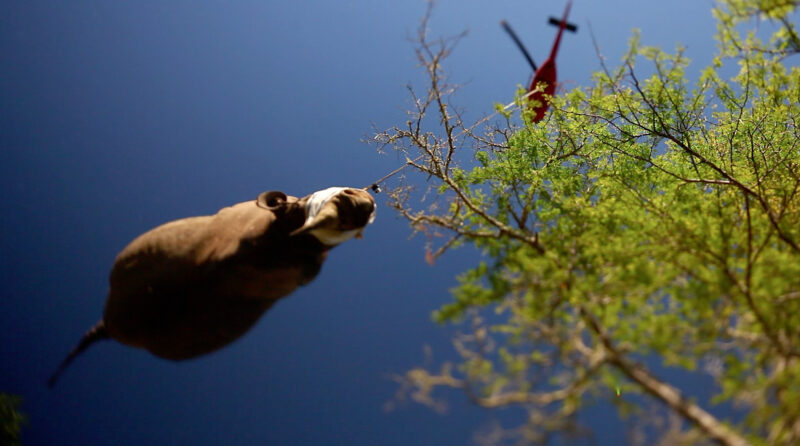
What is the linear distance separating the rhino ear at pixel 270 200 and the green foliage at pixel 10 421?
5978mm

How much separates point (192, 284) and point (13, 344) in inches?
452

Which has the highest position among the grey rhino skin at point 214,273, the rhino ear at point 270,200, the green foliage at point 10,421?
the rhino ear at point 270,200

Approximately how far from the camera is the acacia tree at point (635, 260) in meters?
2.51

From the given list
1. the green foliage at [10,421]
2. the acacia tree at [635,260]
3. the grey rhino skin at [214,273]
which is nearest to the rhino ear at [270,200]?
the grey rhino skin at [214,273]

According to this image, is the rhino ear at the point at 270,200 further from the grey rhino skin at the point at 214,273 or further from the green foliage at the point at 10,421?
the green foliage at the point at 10,421

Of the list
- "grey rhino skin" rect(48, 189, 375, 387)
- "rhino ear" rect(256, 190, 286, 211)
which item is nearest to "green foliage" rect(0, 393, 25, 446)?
"grey rhino skin" rect(48, 189, 375, 387)

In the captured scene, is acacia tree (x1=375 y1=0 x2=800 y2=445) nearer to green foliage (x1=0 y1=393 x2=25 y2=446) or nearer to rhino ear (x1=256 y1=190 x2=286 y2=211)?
rhino ear (x1=256 y1=190 x2=286 y2=211)

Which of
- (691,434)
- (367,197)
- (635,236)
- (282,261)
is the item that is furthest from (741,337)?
(282,261)

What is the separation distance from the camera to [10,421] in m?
6.34

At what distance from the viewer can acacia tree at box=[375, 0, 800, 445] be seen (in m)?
2.51

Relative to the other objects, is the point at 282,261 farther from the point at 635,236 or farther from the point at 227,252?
the point at 635,236

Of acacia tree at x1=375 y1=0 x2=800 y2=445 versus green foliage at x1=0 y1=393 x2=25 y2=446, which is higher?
acacia tree at x1=375 y1=0 x2=800 y2=445

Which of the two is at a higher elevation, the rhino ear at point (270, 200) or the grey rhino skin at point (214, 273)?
the rhino ear at point (270, 200)

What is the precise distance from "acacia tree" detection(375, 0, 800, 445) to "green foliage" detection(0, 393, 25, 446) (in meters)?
6.49
